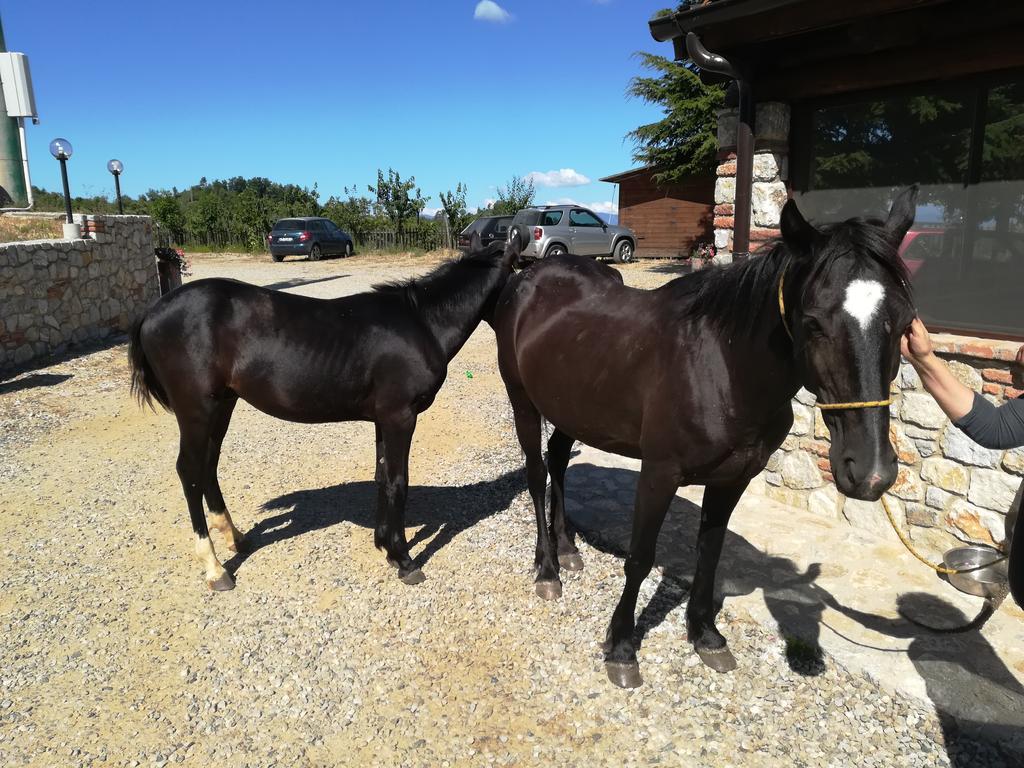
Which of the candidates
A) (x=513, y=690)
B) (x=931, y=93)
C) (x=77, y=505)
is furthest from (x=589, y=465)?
(x=77, y=505)

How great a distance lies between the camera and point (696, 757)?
2.44 meters

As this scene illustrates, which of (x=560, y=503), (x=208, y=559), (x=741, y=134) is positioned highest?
(x=741, y=134)

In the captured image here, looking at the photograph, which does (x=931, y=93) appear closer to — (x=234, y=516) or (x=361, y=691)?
(x=361, y=691)

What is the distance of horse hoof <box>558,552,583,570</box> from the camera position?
389cm

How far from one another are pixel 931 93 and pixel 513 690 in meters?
4.25

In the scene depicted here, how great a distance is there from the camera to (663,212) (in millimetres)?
23016

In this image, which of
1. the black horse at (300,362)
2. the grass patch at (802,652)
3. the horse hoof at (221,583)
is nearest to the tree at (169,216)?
the black horse at (300,362)

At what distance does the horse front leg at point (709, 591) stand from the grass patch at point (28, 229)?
36.3 ft

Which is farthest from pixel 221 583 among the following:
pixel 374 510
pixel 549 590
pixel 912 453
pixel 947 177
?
pixel 947 177

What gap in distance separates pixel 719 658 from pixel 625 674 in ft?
1.55

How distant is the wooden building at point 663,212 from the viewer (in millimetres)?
22047

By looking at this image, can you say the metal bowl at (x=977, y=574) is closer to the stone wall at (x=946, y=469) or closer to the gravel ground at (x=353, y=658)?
the gravel ground at (x=353, y=658)

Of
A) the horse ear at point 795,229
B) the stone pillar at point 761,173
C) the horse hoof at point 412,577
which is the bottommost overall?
the horse hoof at point 412,577

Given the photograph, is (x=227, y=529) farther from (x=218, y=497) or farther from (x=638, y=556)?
(x=638, y=556)
